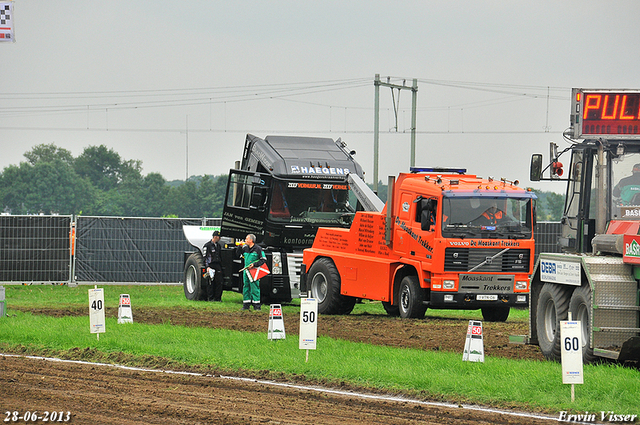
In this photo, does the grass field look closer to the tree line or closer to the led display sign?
the led display sign

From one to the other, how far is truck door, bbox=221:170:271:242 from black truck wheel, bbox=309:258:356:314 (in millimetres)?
2271

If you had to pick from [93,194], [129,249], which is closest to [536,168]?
[129,249]

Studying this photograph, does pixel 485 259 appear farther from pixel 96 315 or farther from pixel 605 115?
pixel 96 315

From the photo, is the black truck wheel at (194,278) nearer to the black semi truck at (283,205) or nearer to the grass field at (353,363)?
the black semi truck at (283,205)

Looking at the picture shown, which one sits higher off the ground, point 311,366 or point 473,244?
point 473,244

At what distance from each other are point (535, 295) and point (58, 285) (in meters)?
21.5

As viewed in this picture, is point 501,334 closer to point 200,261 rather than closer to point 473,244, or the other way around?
point 473,244

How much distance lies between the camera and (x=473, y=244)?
20000 mm

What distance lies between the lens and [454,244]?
783 inches

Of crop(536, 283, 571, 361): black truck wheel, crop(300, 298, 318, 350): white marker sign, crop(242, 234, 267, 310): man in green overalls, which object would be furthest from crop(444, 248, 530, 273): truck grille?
crop(300, 298, 318, 350): white marker sign

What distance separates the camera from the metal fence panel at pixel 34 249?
32.1 metres

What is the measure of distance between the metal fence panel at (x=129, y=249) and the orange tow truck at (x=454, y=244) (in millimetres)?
14071

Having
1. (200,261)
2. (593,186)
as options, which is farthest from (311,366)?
(200,261)

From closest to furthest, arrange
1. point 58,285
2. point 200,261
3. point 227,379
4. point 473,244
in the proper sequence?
point 227,379, point 473,244, point 200,261, point 58,285
